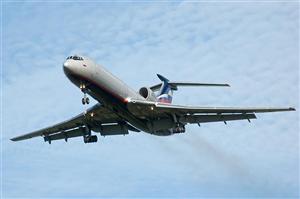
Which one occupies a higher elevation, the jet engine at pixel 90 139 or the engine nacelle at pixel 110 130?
the engine nacelle at pixel 110 130

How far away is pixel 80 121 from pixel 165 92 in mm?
7017

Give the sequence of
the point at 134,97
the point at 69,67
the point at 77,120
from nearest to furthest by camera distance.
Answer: the point at 69,67
the point at 134,97
the point at 77,120

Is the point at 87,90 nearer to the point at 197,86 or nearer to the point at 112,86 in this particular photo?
the point at 112,86

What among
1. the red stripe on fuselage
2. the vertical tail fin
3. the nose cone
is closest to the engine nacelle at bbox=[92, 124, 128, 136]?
the vertical tail fin

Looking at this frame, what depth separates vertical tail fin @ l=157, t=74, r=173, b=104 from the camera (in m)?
48.7

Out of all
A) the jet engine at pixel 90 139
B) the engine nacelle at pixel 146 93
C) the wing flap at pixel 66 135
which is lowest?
the jet engine at pixel 90 139

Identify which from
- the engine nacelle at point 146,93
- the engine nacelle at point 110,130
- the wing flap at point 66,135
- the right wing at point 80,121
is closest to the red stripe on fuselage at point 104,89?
the right wing at point 80,121

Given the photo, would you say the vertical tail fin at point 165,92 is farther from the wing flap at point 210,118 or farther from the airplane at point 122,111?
the wing flap at point 210,118

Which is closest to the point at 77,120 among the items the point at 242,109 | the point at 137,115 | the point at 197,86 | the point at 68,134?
the point at 68,134

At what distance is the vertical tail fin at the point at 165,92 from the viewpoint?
Answer: 48688 millimetres

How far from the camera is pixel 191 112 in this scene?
44.4 metres

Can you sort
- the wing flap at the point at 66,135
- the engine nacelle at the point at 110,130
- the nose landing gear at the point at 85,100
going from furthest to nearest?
the wing flap at the point at 66,135
the engine nacelle at the point at 110,130
the nose landing gear at the point at 85,100

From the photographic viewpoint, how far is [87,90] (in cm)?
4178

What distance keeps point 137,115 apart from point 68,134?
8581 mm
